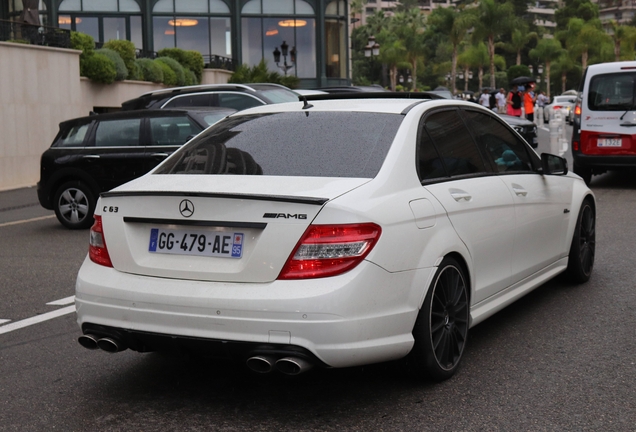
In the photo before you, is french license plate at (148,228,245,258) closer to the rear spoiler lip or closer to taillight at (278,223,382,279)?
the rear spoiler lip

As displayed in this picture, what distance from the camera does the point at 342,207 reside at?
4.28m

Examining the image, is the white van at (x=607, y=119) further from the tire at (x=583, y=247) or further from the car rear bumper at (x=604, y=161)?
the tire at (x=583, y=247)

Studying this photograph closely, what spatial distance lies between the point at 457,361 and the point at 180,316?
5.11 feet

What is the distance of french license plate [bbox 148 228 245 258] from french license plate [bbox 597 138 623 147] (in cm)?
1151

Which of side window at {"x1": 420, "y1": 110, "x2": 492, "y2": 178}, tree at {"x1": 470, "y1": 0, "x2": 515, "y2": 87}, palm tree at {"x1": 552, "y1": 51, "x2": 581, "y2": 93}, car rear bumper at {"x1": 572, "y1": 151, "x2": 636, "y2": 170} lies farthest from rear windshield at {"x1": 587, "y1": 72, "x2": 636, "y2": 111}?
palm tree at {"x1": 552, "y1": 51, "x2": 581, "y2": 93}

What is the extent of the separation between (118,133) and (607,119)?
298 inches

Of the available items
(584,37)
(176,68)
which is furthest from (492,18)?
(176,68)

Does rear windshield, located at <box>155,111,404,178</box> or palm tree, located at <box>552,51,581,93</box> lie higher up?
palm tree, located at <box>552,51,581,93</box>

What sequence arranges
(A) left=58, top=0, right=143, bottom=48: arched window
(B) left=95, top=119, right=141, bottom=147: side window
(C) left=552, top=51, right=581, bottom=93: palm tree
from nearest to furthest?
(B) left=95, top=119, right=141, bottom=147: side window, (A) left=58, top=0, right=143, bottom=48: arched window, (C) left=552, top=51, right=581, bottom=93: palm tree

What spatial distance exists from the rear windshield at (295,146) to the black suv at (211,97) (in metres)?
11.3

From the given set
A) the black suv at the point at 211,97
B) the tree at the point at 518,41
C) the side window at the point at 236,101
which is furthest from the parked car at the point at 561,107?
the tree at the point at 518,41

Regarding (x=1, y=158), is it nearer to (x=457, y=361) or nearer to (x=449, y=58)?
(x=457, y=361)

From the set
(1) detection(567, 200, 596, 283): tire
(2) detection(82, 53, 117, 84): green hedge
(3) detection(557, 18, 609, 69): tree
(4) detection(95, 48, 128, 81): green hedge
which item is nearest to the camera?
(1) detection(567, 200, 596, 283): tire

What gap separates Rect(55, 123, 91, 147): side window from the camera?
12711 millimetres
